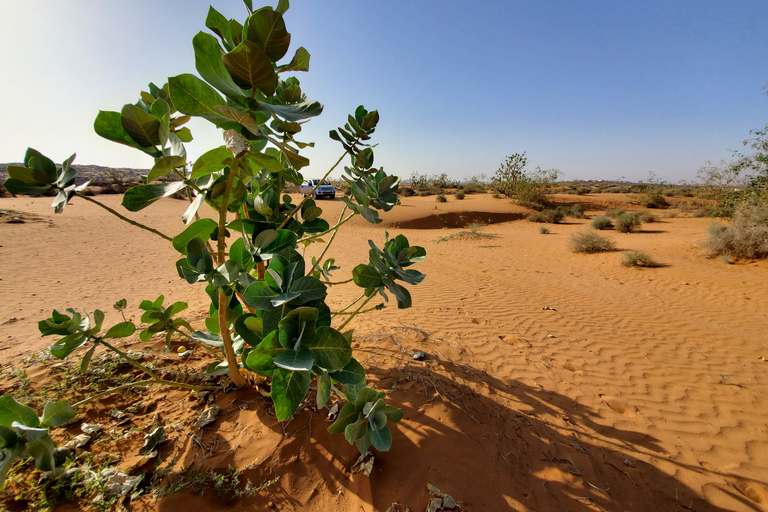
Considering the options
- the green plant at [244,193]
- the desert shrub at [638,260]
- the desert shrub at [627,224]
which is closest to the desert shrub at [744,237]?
the desert shrub at [638,260]

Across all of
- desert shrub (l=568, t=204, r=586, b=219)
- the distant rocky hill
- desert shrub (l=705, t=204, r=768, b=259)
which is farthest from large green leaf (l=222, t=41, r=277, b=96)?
desert shrub (l=568, t=204, r=586, b=219)

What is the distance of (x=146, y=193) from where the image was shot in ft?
3.78

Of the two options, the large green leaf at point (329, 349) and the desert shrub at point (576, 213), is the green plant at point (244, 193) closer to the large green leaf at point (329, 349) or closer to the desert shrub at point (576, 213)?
the large green leaf at point (329, 349)

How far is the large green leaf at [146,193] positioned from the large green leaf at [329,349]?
2.52ft

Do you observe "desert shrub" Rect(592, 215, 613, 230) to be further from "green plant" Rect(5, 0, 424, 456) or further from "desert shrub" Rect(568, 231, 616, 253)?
"green plant" Rect(5, 0, 424, 456)

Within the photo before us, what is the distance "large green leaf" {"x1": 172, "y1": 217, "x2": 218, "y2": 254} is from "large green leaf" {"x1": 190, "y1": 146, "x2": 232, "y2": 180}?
0.25m

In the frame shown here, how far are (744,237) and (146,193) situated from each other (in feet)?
41.8

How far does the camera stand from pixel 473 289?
6.41m

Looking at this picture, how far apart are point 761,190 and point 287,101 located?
1790cm

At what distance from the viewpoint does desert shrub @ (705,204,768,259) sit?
7.99m

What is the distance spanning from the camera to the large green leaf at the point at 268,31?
869 millimetres

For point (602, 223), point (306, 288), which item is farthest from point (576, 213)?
point (306, 288)

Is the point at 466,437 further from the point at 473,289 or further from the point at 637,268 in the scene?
the point at 637,268

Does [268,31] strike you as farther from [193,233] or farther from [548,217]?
[548,217]
